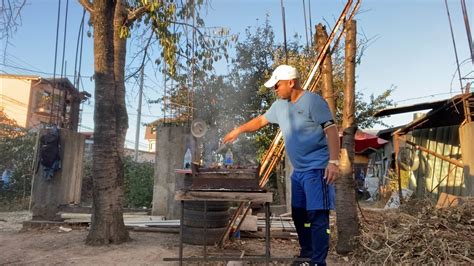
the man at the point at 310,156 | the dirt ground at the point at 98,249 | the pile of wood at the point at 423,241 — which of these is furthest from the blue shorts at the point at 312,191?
the dirt ground at the point at 98,249

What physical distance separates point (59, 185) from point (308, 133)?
564 centimetres

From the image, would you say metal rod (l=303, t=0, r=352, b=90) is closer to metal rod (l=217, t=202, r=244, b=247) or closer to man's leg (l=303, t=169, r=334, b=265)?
metal rod (l=217, t=202, r=244, b=247)

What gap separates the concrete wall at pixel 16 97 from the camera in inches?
1117

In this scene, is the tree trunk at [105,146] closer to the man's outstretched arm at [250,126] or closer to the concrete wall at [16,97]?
the man's outstretched arm at [250,126]

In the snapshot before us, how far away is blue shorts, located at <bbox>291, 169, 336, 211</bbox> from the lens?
332cm

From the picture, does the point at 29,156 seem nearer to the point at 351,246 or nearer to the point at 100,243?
the point at 100,243

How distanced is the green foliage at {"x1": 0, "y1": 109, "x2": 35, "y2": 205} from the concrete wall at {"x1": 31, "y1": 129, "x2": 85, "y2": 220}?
6.00 m

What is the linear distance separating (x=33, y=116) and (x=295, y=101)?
→ 30.0 metres

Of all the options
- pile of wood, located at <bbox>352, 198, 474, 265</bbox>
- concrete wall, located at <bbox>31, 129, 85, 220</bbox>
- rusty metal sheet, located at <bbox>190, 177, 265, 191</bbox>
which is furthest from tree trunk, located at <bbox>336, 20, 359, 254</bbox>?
concrete wall, located at <bbox>31, 129, 85, 220</bbox>

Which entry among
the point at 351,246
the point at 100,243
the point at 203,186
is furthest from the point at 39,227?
the point at 351,246

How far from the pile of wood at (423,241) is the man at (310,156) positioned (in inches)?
53.6

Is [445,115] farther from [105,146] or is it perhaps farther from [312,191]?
[105,146]

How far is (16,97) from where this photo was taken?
28.5m

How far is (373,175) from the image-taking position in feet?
68.6
